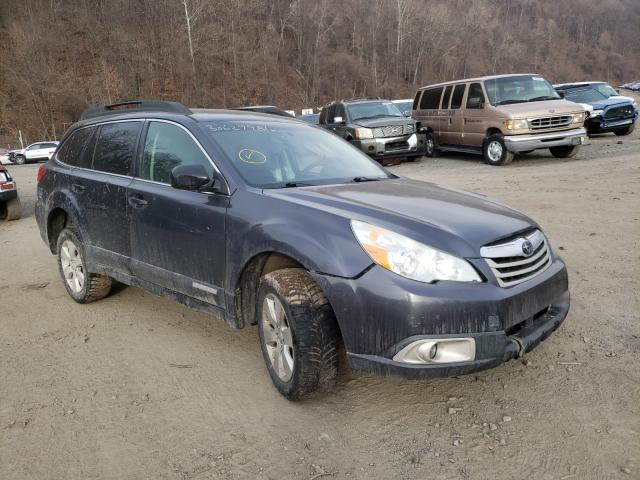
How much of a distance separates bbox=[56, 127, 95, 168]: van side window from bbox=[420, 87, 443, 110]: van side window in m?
11.6

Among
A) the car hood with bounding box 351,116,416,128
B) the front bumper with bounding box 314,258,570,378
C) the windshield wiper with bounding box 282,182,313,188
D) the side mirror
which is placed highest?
the side mirror

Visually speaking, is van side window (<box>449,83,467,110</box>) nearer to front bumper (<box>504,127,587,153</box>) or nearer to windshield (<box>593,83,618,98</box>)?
front bumper (<box>504,127,587,153</box>)

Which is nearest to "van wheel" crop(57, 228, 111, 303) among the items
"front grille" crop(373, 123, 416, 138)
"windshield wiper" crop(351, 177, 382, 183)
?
"windshield wiper" crop(351, 177, 382, 183)

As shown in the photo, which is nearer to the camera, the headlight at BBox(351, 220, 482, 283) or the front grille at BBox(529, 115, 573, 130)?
the headlight at BBox(351, 220, 482, 283)

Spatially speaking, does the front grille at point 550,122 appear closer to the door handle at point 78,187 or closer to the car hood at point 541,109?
the car hood at point 541,109

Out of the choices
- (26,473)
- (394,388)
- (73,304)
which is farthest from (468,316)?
(73,304)

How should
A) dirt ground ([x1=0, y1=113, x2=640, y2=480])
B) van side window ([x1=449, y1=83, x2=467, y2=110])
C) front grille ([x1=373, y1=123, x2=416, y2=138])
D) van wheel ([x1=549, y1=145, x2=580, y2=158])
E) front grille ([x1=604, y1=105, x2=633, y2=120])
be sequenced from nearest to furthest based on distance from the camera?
1. dirt ground ([x1=0, y1=113, x2=640, y2=480])
2. van wheel ([x1=549, y1=145, x2=580, y2=158])
3. front grille ([x1=373, y1=123, x2=416, y2=138])
4. van side window ([x1=449, y1=83, x2=467, y2=110])
5. front grille ([x1=604, y1=105, x2=633, y2=120])

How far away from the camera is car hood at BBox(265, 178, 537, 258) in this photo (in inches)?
107

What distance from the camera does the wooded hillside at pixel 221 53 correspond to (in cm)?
4419

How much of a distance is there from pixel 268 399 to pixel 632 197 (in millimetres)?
7132

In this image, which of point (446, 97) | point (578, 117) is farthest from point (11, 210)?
point (578, 117)

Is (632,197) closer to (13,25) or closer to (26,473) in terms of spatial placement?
(26,473)

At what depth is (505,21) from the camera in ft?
316

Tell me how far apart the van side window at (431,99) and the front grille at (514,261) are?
12.6m
